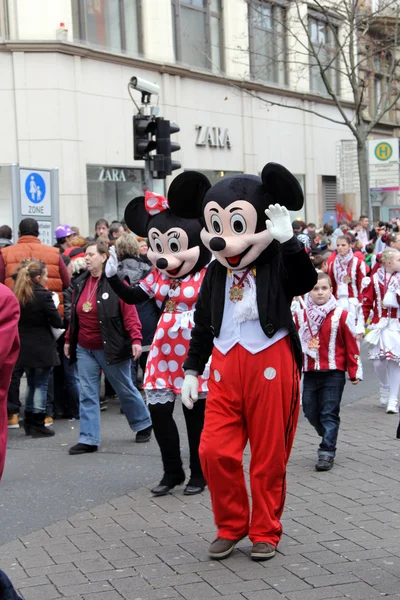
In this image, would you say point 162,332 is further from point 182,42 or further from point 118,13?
point 182,42

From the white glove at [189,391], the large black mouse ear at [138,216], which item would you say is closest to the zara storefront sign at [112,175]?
the large black mouse ear at [138,216]

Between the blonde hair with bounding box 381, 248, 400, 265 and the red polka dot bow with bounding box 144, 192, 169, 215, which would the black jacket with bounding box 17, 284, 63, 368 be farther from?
the blonde hair with bounding box 381, 248, 400, 265

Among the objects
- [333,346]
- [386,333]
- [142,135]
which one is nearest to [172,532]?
[333,346]

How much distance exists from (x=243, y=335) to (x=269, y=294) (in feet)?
0.90

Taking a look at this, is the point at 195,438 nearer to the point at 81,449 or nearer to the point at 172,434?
the point at 172,434

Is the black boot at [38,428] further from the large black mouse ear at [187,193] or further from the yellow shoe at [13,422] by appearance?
the large black mouse ear at [187,193]

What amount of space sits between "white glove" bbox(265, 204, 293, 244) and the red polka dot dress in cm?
174

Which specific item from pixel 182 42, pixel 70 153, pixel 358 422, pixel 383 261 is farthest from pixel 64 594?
pixel 182 42

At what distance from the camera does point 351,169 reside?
30.2 meters

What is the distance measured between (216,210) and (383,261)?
467cm

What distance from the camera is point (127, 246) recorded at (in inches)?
403

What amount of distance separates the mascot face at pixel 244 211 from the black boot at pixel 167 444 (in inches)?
62.7

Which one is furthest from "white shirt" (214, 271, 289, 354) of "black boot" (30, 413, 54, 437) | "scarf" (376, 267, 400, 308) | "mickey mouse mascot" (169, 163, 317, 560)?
"scarf" (376, 267, 400, 308)

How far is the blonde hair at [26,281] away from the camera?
362 inches
